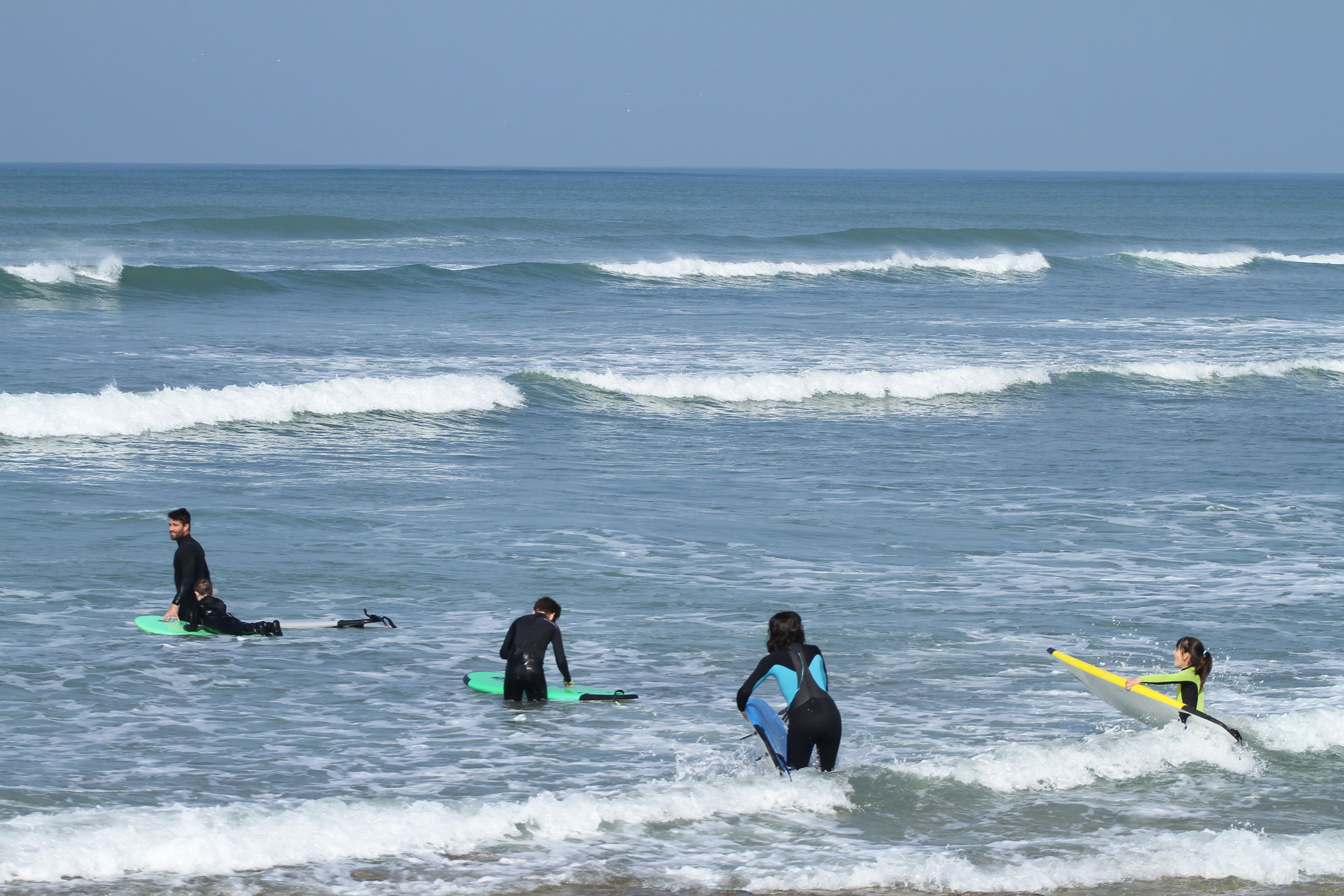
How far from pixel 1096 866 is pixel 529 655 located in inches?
172

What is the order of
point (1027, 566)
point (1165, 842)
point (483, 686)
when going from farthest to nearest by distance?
point (1027, 566) < point (483, 686) < point (1165, 842)

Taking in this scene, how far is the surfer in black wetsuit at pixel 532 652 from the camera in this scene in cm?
1041

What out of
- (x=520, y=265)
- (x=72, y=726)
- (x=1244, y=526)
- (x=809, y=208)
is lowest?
(x=72, y=726)

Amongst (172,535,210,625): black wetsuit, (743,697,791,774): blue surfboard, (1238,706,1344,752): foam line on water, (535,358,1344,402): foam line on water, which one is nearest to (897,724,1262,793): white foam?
(1238,706,1344,752): foam line on water

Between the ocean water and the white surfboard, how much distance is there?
140 millimetres

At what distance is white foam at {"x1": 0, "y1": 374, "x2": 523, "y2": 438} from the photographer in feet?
68.3

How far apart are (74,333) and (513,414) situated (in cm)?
1237

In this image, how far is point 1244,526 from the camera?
53.3 feet

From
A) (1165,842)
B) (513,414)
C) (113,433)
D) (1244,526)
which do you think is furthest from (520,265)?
(1165,842)

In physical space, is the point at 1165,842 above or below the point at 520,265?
below

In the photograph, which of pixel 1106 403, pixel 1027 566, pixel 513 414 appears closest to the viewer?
pixel 1027 566

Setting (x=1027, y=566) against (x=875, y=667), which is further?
(x=1027, y=566)

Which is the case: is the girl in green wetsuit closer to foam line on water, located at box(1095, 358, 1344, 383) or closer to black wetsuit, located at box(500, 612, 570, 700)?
black wetsuit, located at box(500, 612, 570, 700)

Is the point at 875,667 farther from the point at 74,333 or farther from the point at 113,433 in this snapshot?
the point at 74,333
